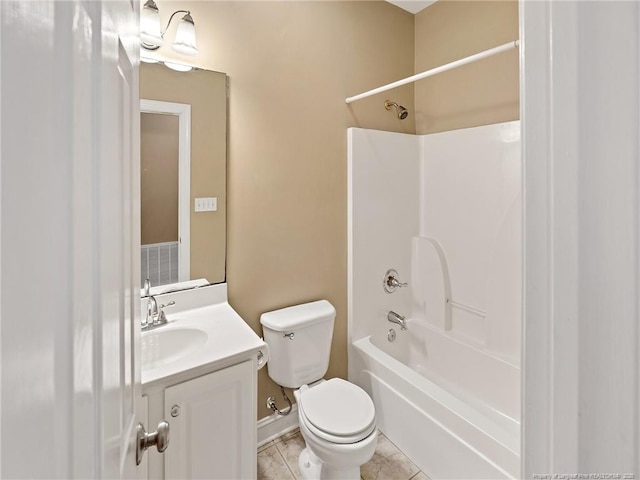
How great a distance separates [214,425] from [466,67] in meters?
2.47

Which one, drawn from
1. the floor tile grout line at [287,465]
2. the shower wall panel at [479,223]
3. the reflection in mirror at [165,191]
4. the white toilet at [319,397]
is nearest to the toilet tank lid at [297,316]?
the white toilet at [319,397]

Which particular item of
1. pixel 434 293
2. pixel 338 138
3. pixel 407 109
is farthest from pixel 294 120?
pixel 434 293

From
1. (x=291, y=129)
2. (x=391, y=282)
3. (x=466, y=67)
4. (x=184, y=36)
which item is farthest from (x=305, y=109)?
(x=391, y=282)

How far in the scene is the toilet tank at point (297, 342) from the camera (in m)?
1.71

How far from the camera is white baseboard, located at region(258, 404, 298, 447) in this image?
1.84 metres

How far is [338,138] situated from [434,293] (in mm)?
1284

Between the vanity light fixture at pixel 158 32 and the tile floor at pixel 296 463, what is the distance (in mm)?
2091

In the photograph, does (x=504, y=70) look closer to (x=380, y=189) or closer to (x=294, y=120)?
(x=380, y=189)

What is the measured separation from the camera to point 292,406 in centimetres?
194

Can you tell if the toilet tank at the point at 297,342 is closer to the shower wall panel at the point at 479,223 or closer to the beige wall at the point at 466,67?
the shower wall panel at the point at 479,223

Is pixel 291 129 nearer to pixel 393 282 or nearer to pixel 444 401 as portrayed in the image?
pixel 393 282

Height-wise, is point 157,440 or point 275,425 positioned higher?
point 157,440

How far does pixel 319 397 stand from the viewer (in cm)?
159

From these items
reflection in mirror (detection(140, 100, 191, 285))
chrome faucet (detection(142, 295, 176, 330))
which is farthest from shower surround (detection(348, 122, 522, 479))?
chrome faucet (detection(142, 295, 176, 330))
